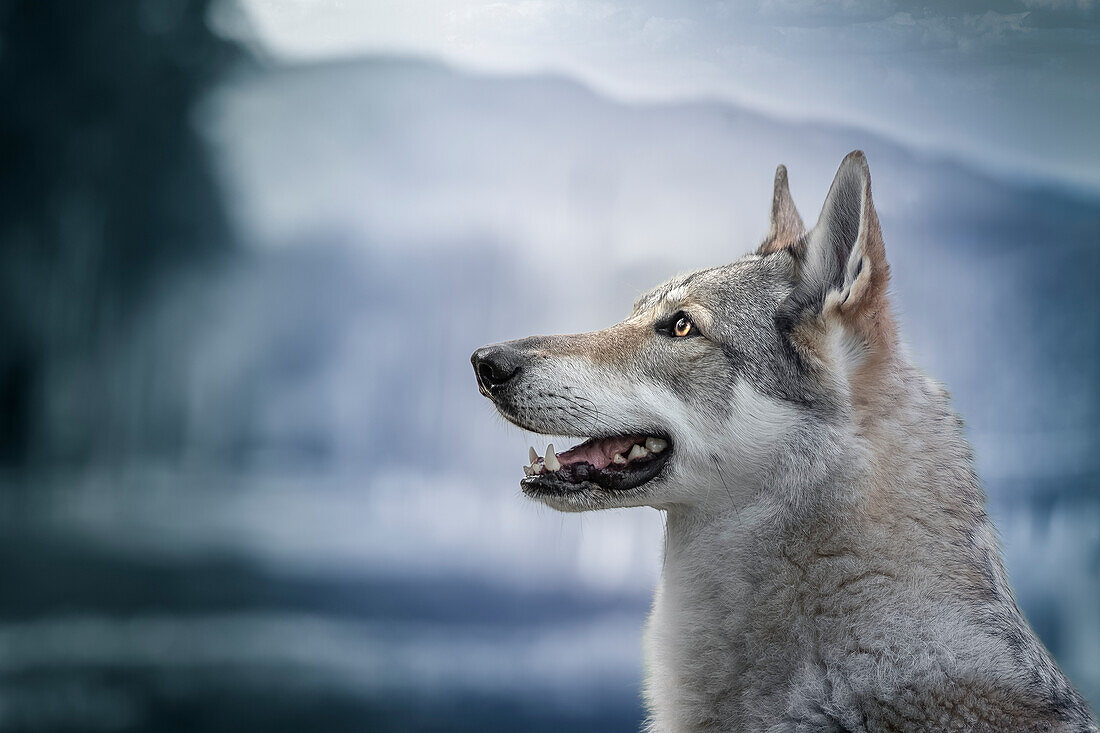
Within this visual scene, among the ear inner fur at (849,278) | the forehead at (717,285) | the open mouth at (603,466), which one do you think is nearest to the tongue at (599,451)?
the open mouth at (603,466)

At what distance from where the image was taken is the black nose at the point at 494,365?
14.1 feet

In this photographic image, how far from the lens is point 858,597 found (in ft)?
12.7

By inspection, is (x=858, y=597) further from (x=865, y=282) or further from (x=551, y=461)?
(x=551, y=461)

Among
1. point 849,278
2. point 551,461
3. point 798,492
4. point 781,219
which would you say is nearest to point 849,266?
point 849,278

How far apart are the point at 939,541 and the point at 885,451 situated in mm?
445

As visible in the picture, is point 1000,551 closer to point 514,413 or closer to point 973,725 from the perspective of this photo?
point 973,725

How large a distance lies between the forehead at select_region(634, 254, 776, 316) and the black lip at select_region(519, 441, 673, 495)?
0.77 meters

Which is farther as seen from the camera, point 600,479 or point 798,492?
point 600,479

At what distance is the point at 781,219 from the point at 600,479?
2.01m

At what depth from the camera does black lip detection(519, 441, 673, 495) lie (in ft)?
14.0

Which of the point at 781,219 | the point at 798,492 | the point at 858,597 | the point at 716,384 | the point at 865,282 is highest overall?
the point at 781,219

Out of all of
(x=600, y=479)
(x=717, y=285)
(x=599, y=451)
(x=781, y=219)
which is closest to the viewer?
(x=600, y=479)

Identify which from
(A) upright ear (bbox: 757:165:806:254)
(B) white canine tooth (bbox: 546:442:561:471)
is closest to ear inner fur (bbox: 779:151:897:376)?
(A) upright ear (bbox: 757:165:806:254)

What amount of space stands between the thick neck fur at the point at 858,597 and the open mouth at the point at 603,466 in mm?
331
